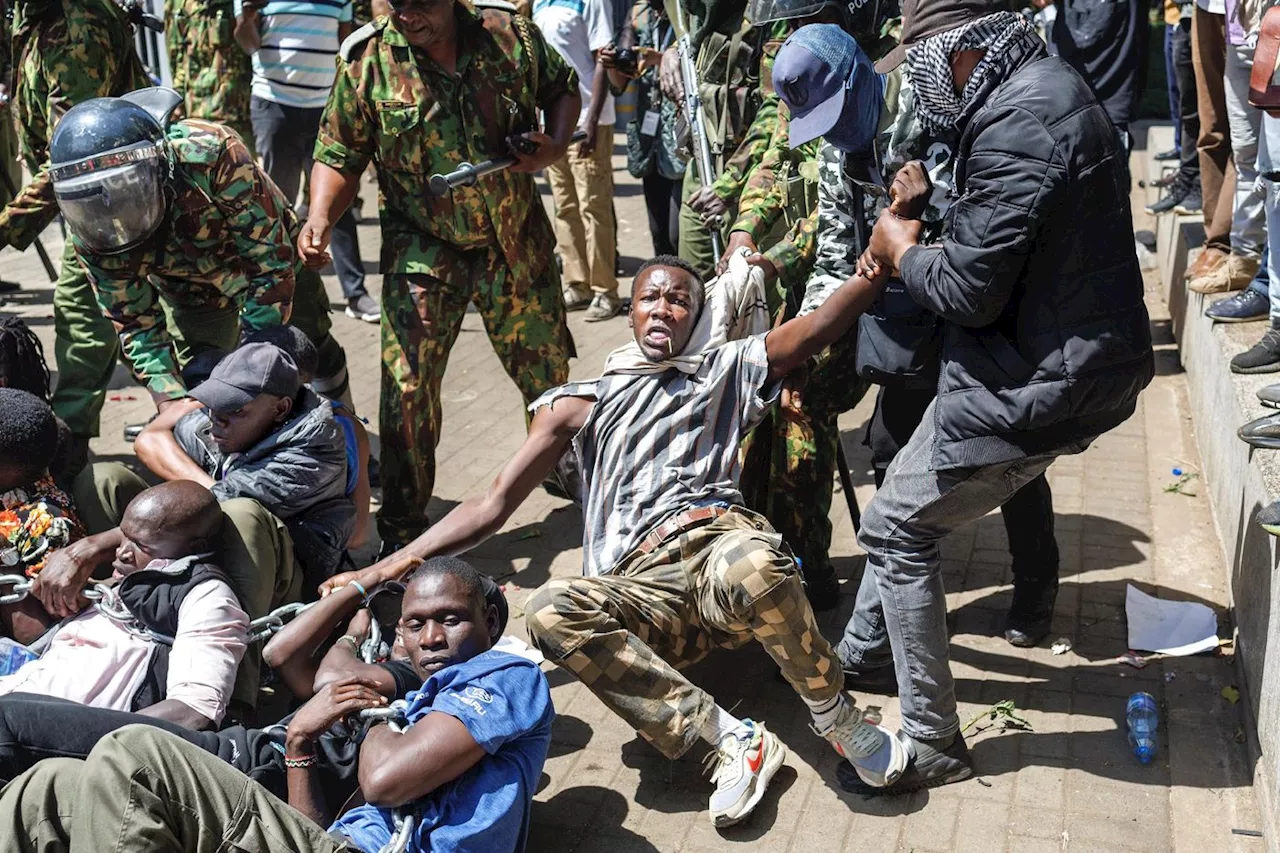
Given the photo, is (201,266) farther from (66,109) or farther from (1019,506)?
(1019,506)

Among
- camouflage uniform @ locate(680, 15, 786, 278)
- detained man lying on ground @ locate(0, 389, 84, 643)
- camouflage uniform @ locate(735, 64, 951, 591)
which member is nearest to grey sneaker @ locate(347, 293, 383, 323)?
camouflage uniform @ locate(680, 15, 786, 278)

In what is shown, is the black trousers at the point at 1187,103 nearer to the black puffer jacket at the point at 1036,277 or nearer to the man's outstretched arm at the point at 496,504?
the black puffer jacket at the point at 1036,277

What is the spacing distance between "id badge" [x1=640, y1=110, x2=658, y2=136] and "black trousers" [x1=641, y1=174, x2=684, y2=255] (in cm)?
33

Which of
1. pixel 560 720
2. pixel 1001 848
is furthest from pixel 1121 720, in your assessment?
pixel 560 720

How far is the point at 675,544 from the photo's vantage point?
12.8 feet

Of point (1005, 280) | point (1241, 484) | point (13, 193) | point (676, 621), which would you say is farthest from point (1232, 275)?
point (13, 193)

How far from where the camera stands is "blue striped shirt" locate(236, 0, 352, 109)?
7918 millimetres

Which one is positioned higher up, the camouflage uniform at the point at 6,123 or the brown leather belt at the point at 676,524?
the camouflage uniform at the point at 6,123

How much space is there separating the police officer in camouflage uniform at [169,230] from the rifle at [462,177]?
1.96 ft

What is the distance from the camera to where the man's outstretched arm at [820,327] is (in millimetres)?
3826

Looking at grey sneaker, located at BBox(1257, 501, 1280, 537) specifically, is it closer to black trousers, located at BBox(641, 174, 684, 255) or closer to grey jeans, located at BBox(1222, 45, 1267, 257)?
grey jeans, located at BBox(1222, 45, 1267, 257)

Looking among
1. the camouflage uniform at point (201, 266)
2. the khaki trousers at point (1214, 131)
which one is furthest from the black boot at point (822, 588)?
the khaki trousers at point (1214, 131)

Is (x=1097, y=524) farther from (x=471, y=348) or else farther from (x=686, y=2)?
(x=471, y=348)

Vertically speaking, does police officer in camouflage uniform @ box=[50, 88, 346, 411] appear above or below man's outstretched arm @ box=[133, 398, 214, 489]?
above
